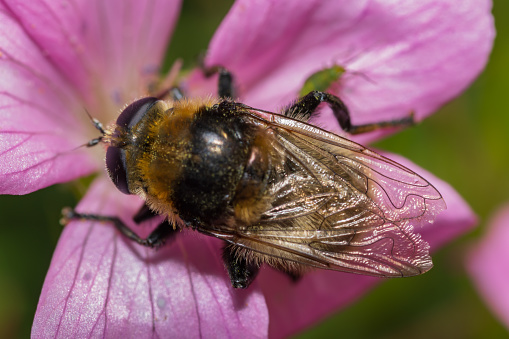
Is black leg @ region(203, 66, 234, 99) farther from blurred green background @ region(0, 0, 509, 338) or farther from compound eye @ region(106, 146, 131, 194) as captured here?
blurred green background @ region(0, 0, 509, 338)

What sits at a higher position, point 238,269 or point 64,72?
point 64,72

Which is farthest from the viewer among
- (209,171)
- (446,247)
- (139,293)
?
(446,247)

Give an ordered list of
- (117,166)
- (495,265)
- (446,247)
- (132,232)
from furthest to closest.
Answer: (446,247) → (495,265) → (132,232) → (117,166)

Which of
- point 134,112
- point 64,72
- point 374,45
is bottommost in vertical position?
point 134,112

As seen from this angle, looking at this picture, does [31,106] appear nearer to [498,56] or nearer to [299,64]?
[299,64]

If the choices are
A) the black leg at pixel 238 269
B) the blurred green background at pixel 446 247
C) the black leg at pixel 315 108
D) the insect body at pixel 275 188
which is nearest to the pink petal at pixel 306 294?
the black leg at pixel 238 269

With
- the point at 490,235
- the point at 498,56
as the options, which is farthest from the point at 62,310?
the point at 498,56

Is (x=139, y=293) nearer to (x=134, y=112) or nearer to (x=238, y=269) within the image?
(x=238, y=269)

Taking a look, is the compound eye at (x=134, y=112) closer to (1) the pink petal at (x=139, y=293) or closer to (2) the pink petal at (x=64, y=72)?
(2) the pink petal at (x=64, y=72)

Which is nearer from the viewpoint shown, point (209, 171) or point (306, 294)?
point (209, 171)

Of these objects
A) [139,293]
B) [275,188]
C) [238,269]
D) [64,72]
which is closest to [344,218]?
[275,188]
